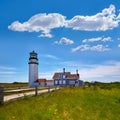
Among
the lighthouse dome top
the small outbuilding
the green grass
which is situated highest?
the lighthouse dome top

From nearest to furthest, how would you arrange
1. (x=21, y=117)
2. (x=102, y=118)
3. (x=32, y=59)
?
(x=21, y=117) < (x=102, y=118) < (x=32, y=59)

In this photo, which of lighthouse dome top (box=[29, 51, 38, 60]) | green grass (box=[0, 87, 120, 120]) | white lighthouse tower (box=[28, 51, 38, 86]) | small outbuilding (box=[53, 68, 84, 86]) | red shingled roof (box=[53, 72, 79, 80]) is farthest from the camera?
red shingled roof (box=[53, 72, 79, 80])

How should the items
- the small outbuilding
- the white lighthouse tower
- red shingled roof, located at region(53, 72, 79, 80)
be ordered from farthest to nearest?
red shingled roof, located at region(53, 72, 79, 80), the small outbuilding, the white lighthouse tower

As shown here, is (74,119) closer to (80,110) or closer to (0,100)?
(80,110)

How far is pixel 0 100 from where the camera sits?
13273 millimetres

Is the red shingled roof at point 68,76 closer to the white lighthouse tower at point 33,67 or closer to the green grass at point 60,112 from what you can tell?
the white lighthouse tower at point 33,67

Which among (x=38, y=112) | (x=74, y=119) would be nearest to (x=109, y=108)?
(x=74, y=119)

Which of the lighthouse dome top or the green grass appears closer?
the green grass

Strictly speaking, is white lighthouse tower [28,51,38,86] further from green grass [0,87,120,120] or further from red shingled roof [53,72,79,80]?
green grass [0,87,120,120]

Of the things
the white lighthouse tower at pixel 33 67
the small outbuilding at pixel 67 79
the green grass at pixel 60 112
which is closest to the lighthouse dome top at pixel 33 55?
the white lighthouse tower at pixel 33 67

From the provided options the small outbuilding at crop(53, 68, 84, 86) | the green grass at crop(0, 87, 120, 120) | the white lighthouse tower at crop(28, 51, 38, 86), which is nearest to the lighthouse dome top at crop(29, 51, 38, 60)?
the white lighthouse tower at crop(28, 51, 38, 86)

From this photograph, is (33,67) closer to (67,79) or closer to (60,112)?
(67,79)

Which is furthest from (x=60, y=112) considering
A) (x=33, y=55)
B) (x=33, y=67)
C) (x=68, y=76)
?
(x=68, y=76)

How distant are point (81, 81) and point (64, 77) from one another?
21.8 feet
